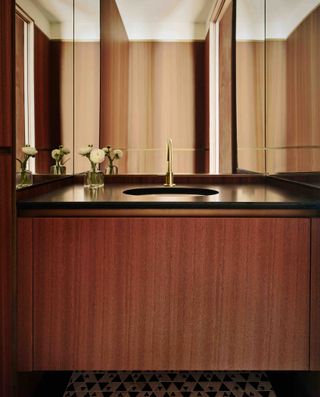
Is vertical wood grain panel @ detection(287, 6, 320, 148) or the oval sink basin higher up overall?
vertical wood grain panel @ detection(287, 6, 320, 148)

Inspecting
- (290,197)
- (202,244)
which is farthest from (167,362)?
(290,197)

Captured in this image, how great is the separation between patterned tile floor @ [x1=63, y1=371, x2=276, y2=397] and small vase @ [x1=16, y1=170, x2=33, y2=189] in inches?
32.7

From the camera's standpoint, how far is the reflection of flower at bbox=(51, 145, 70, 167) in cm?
178

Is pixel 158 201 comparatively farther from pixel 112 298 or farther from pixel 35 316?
pixel 35 316

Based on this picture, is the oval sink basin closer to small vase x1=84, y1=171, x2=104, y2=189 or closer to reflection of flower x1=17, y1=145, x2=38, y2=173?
small vase x1=84, y1=171, x2=104, y2=189

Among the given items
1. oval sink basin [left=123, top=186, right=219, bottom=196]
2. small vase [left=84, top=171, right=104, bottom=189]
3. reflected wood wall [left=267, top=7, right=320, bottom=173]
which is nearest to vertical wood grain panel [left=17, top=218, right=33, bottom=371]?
small vase [left=84, top=171, right=104, bottom=189]

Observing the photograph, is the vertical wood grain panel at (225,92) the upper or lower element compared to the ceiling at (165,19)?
lower

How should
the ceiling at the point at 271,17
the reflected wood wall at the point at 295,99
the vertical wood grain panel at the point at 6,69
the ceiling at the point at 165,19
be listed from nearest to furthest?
the vertical wood grain panel at the point at 6,69, the reflected wood wall at the point at 295,99, the ceiling at the point at 271,17, the ceiling at the point at 165,19

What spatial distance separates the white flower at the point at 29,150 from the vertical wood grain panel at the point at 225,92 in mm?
935

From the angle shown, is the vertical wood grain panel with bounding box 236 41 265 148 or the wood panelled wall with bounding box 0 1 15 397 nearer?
the wood panelled wall with bounding box 0 1 15 397

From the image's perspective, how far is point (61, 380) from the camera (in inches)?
64.8

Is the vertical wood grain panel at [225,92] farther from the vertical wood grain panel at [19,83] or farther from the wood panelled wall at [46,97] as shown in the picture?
the vertical wood grain panel at [19,83]

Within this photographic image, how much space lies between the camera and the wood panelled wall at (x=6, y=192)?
3.86ft

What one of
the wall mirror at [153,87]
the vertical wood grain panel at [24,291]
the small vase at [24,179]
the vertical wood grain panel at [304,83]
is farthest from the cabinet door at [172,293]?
the wall mirror at [153,87]
